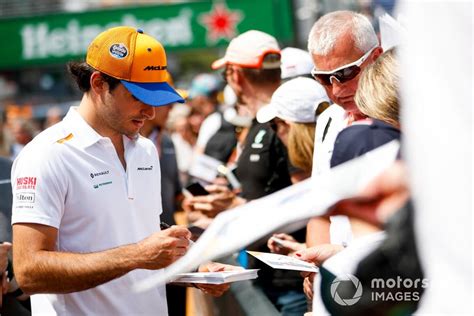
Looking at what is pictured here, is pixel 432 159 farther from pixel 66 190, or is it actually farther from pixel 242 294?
pixel 242 294

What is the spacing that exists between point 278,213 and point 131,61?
1.99 m

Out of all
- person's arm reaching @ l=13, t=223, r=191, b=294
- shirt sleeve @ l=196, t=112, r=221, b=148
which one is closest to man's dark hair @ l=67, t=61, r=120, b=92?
person's arm reaching @ l=13, t=223, r=191, b=294

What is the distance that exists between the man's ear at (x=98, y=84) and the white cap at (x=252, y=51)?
2.40 meters

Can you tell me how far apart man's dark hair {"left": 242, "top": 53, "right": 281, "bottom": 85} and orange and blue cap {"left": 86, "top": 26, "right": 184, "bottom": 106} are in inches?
90.6

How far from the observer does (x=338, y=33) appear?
14.2ft

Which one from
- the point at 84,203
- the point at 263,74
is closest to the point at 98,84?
the point at 84,203

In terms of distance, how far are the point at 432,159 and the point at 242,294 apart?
4993mm

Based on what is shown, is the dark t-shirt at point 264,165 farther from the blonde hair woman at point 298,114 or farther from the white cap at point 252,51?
the white cap at point 252,51

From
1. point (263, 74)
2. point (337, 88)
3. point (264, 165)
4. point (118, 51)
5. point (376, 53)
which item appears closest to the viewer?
point (118, 51)

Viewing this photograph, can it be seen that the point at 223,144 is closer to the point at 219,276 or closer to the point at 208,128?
the point at 208,128

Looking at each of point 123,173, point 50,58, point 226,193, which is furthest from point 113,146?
point 50,58

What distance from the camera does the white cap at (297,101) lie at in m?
5.25

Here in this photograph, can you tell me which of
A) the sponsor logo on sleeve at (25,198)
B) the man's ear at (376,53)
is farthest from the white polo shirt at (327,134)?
the sponsor logo on sleeve at (25,198)

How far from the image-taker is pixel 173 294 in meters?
5.80
